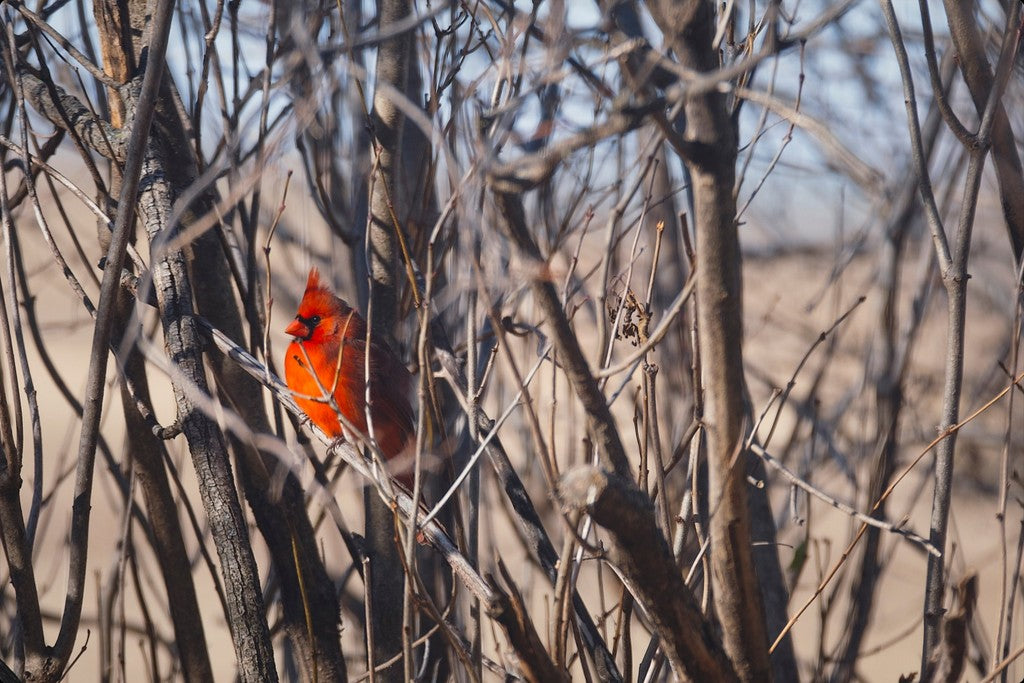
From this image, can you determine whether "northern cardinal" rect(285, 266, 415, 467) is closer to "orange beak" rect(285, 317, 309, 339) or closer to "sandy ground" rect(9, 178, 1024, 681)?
"orange beak" rect(285, 317, 309, 339)

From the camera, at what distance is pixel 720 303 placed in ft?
3.58

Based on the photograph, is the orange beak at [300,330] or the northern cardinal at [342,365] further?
the orange beak at [300,330]

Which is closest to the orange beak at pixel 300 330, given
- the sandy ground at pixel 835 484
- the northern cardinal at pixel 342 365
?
the northern cardinal at pixel 342 365

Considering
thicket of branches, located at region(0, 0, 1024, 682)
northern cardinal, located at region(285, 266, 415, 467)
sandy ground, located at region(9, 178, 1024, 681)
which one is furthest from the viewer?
sandy ground, located at region(9, 178, 1024, 681)

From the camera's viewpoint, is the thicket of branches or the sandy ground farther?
the sandy ground

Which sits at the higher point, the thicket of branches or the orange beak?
the orange beak

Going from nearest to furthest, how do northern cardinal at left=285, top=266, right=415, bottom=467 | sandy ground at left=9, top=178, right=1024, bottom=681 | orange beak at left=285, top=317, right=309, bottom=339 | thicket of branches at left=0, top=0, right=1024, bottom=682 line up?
thicket of branches at left=0, top=0, right=1024, bottom=682 < northern cardinal at left=285, top=266, right=415, bottom=467 < orange beak at left=285, top=317, right=309, bottom=339 < sandy ground at left=9, top=178, right=1024, bottom=681

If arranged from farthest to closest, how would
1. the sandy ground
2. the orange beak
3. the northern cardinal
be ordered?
the sandy ground
the orange beak
the northern cardinal

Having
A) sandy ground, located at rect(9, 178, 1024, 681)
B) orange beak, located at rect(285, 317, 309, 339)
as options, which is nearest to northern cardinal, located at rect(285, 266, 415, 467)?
orange beak, located at rect(285, 317, 309, 339)

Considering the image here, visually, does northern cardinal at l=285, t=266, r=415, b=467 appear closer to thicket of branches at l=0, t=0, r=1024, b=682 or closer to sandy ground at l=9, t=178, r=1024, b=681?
thicket of branches at l=0, t=0, r=1024, b=682

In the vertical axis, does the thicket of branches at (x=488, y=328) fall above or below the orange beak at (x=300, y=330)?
below

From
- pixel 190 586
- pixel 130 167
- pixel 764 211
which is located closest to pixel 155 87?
pixel 130 167

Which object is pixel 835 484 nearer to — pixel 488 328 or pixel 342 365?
pixel 342 365

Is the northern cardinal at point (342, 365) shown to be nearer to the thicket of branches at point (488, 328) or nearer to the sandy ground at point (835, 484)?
the thicket of branches at point (488, 328)
